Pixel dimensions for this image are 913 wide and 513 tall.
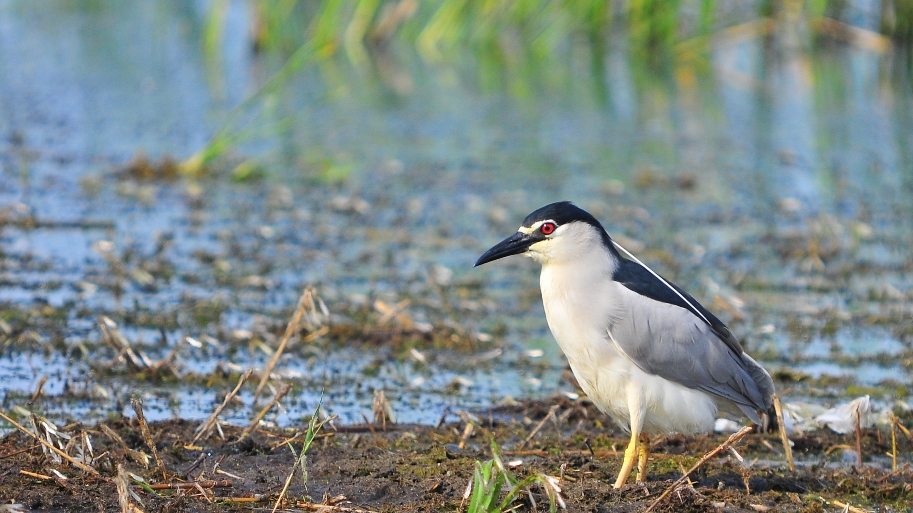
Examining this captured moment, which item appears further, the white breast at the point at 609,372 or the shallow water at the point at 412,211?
the shallow water at the point at 412,211

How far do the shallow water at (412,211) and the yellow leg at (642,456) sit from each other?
1.16m

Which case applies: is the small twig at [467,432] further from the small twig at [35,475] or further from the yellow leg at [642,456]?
the small twig at [35,475]

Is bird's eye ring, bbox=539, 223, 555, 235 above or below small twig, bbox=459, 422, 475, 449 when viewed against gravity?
above

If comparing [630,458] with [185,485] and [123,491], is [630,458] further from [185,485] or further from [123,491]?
[123,491]

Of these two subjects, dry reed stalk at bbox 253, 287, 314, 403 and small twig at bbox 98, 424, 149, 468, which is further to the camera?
dry reed stalk at bbox 253, 287, 314, 403

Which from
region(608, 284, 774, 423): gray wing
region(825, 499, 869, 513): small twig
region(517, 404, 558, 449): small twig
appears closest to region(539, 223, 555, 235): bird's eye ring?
region(608, 284, 774, 423): gray wing

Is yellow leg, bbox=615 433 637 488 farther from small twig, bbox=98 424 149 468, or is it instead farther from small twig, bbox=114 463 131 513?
small twig, bbox=114 463 131 513

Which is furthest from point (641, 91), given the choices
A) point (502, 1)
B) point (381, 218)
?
point (381, 218)

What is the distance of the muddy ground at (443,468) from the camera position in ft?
13.1

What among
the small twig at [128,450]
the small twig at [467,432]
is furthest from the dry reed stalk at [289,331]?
the small twig at [467,432]

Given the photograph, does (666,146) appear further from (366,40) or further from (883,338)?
(366,40)

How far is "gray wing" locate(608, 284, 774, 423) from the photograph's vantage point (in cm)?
473

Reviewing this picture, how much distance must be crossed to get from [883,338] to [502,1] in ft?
33.2

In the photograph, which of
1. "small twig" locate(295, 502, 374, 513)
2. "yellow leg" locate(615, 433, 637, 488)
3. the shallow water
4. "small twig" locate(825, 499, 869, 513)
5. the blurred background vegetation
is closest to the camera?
"small twig" locate(295, 502, 374, 513)
